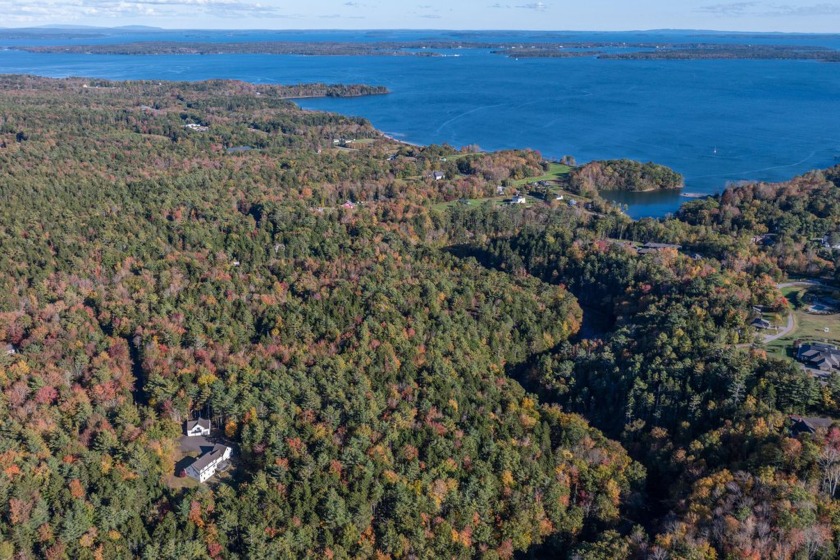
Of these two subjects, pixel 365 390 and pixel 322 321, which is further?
pixel 322 321

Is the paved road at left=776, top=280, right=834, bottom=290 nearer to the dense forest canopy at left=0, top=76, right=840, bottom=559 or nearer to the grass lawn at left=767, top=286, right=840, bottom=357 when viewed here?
the dense forest canopy at left=0, top=76, right=840, bottom=559

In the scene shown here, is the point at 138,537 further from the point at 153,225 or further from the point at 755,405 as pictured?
the point at 153,225

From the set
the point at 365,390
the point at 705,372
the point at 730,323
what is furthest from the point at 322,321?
the point at 730,323

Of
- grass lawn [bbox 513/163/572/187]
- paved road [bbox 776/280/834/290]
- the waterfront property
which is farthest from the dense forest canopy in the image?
grass lawn [bbox 513/163/572/187]

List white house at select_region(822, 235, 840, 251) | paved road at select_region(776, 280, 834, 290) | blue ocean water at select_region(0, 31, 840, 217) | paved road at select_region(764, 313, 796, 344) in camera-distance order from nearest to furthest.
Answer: paved road at select_region(764, 313, 796, 344)
paved road at select_region(776, 280, 834, 290)
white house at select_region(822, 235, 840, 251)
blue ocean water at select_region(0, 31, 840, 217)

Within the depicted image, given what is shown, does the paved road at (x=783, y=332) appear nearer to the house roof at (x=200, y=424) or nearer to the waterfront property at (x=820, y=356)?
the waterfront property at (x=820, y=356)
